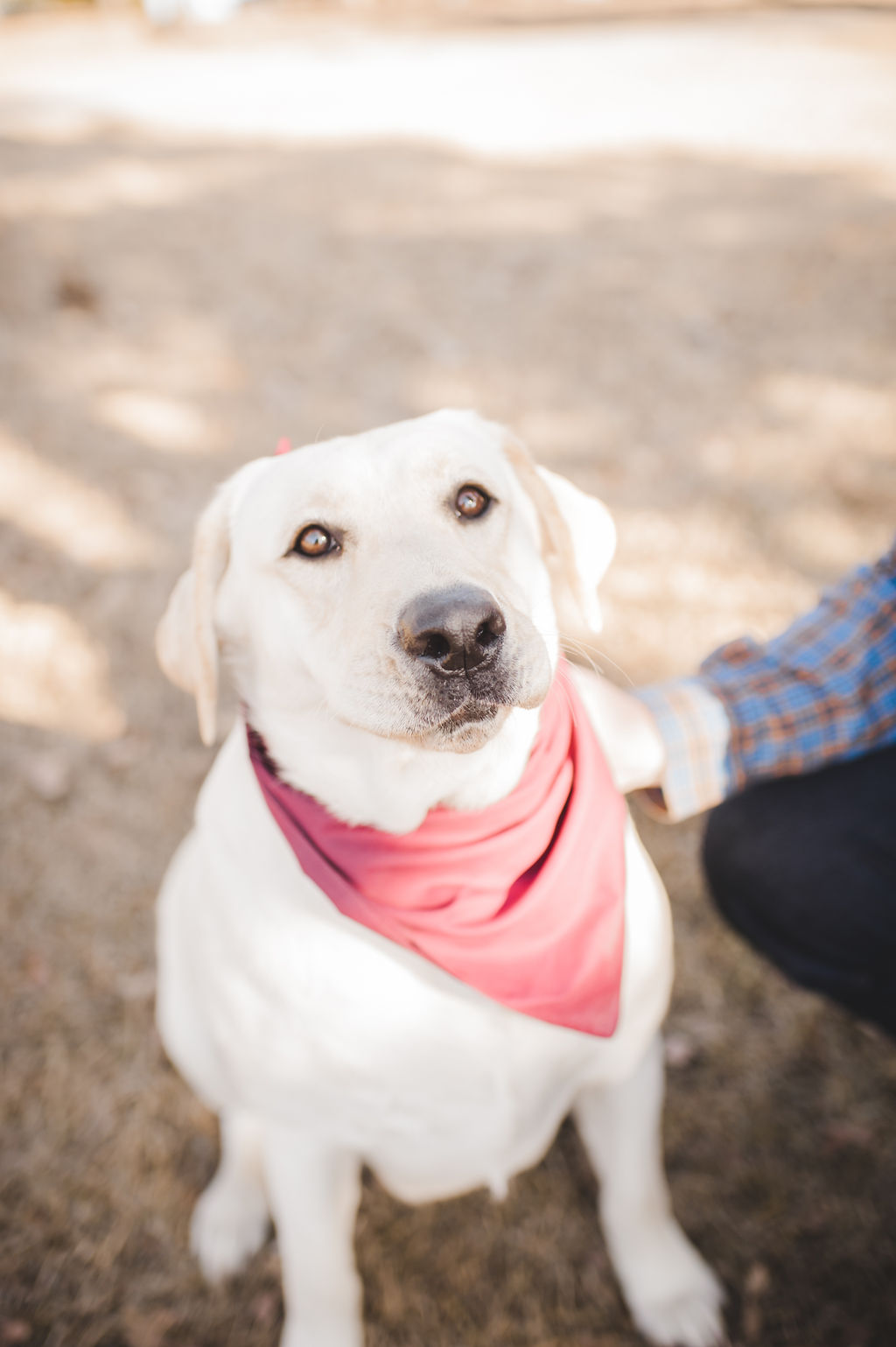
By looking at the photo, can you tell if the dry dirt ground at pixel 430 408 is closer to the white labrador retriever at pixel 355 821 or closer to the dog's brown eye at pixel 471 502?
the white labrador retriever at pixel 355 821

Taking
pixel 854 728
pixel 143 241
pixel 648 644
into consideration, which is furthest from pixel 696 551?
pixel 143 241

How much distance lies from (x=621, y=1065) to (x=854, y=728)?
41.3 inches

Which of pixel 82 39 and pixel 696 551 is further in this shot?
pixel 82 39

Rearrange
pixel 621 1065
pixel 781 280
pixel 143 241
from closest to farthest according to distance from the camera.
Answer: pixel 621 1065, pixel 781 280, pixel 143 241

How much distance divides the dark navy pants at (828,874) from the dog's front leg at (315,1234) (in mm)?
1265

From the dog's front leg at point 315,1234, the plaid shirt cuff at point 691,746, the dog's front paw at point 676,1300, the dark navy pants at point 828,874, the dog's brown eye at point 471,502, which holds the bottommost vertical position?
the dog's front paw at point 676,1300

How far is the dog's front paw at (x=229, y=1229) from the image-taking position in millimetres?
2160

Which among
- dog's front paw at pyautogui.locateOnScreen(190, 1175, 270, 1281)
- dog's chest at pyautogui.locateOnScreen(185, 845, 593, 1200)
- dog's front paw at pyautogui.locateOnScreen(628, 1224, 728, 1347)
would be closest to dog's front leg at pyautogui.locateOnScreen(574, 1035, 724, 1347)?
dog's front paw at pyautogui.locateOnScreen(628, 1224, 728, 1347)

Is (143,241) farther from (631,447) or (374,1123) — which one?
(374,1123)

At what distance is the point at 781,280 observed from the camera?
18.9ft

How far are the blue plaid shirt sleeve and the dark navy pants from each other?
9 centimetres

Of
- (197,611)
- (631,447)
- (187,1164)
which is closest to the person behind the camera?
(197,611)

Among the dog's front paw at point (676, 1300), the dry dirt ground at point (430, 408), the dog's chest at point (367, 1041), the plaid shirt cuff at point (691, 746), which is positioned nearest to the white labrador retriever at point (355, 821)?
the dog's chest at point (367, 1041)

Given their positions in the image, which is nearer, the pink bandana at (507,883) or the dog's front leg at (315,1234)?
the pink bandana at (507,883)
